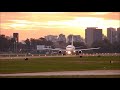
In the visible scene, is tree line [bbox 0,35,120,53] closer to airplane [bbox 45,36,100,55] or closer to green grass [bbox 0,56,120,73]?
airplane [bbox 45,36,100,55]

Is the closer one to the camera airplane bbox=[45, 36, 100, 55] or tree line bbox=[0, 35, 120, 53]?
tree line bbox=[0, 35, 120, 53]

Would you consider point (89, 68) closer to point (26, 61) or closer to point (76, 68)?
point (76, 68)

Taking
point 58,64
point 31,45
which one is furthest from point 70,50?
point 31,45

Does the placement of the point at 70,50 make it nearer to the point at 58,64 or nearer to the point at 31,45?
the point at 58,64

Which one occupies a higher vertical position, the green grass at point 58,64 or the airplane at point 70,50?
the airplane at point 70,50

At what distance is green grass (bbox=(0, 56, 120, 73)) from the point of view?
12.7m

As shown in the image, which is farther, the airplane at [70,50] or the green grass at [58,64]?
the airplane at [70,50]

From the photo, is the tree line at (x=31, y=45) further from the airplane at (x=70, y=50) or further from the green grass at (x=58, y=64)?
the green grass at (x=58, y=64)

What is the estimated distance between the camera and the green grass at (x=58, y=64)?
12695mm

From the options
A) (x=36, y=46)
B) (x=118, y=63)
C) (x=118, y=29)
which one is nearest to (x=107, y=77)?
(x=118, y=63)

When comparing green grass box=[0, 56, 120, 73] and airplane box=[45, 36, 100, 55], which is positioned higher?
airplane box=[45, 36, 100, 55]

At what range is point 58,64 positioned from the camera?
13125mm

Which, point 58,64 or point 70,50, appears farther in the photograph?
point 70,50
